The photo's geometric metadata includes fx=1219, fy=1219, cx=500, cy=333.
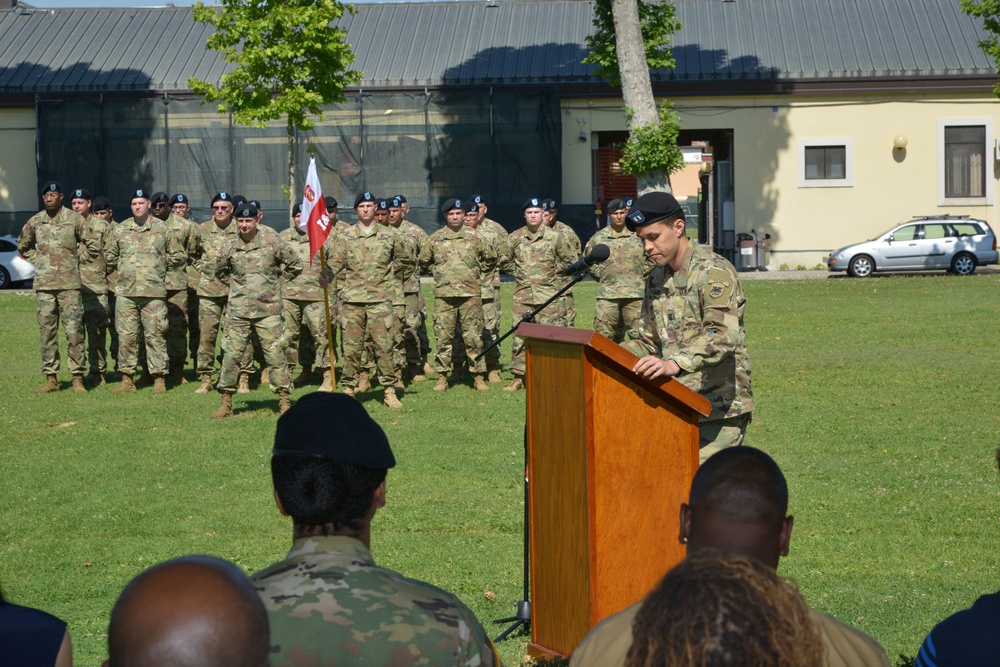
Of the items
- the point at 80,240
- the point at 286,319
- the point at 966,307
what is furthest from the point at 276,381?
the point at 966,307

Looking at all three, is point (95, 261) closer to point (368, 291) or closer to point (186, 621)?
point (368, 291)

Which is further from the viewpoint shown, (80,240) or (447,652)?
(80,240)

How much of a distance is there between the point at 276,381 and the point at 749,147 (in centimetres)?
2423

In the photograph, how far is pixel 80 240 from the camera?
15641mm

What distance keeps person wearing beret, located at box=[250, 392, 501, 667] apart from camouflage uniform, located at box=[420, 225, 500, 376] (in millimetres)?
12319

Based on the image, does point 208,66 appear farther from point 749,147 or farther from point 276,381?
point 276,381

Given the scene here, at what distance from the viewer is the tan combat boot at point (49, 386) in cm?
1566

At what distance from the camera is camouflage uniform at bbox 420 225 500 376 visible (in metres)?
15.6

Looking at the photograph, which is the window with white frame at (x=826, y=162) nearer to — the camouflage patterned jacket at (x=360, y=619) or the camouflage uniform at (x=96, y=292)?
the camouflage uniform at (x=96, y=292)

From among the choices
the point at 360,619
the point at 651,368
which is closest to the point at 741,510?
the point at 360,619

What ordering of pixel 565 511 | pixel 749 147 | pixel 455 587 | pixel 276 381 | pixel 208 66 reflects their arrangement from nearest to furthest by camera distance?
pixel 565 511 < pixel 455 587 < pixel 276 381 < pixel 749 147 < pixel 208 66

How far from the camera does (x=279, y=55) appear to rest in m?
27.0

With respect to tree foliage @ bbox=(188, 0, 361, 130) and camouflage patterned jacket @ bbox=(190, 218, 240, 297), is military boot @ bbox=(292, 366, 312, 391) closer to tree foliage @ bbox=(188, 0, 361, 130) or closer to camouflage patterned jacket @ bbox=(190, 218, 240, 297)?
camouflage patterned jacket @ bbox=(190, 218, 240, 297)

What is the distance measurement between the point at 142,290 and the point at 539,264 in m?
5.02
